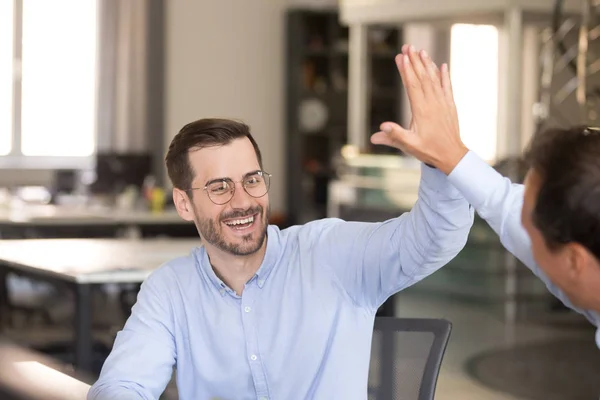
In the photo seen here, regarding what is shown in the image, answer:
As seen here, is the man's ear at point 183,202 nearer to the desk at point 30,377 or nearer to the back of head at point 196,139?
the back of head at point 196,139

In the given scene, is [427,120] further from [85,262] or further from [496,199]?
[85,262]

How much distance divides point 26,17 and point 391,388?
9.34 metres

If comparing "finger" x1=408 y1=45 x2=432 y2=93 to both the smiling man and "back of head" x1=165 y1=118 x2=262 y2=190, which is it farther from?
"back of head" x1=165 y1=118 x2=262 y2=190

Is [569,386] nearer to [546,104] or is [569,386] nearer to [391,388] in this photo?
[546,104]

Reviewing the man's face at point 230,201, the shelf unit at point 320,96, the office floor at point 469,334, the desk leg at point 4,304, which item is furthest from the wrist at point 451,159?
the shelf unit at point 320,96

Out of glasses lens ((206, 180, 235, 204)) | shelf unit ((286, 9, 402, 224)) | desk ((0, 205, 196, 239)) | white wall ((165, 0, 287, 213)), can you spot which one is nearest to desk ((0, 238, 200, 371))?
desk ((0, 205, 196, 239))

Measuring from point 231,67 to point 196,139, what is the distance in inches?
380

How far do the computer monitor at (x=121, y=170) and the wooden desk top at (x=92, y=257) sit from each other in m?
3.28

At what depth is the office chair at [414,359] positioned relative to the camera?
199cm

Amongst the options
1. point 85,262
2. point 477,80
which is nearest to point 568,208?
point 85,262

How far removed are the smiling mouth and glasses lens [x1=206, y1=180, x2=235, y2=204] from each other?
5 centimetres

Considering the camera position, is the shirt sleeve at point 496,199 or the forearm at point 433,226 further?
the forearm at point 433,226

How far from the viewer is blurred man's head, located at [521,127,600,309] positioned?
4.03 feet

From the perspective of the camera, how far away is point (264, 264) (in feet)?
6.88
